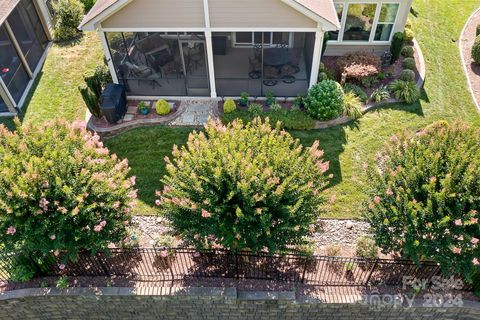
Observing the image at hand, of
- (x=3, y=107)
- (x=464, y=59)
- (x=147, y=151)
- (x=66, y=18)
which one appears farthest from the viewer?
(x=66, y=18)

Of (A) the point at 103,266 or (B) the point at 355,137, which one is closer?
(A) the point at 103,266

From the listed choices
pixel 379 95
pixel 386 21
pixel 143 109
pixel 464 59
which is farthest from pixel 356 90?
pixel 143 109

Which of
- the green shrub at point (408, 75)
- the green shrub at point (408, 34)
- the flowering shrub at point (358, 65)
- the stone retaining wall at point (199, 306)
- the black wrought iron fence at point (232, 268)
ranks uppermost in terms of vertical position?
the green shrub at point (408, 34)

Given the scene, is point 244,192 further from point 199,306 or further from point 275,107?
point 275,107

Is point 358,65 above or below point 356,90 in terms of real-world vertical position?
Answer: above

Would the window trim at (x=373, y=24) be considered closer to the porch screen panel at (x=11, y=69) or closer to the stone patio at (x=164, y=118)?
the stone patio at (x=164, y=118)

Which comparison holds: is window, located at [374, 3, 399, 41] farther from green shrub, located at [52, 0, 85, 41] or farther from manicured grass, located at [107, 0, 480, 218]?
green shrub, located at [52, 0, 85, 41]

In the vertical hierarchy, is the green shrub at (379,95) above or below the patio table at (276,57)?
below

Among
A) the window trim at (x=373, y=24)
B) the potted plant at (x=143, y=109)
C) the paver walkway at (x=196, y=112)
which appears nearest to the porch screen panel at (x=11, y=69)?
the potted plant at (x=143, y=109)
